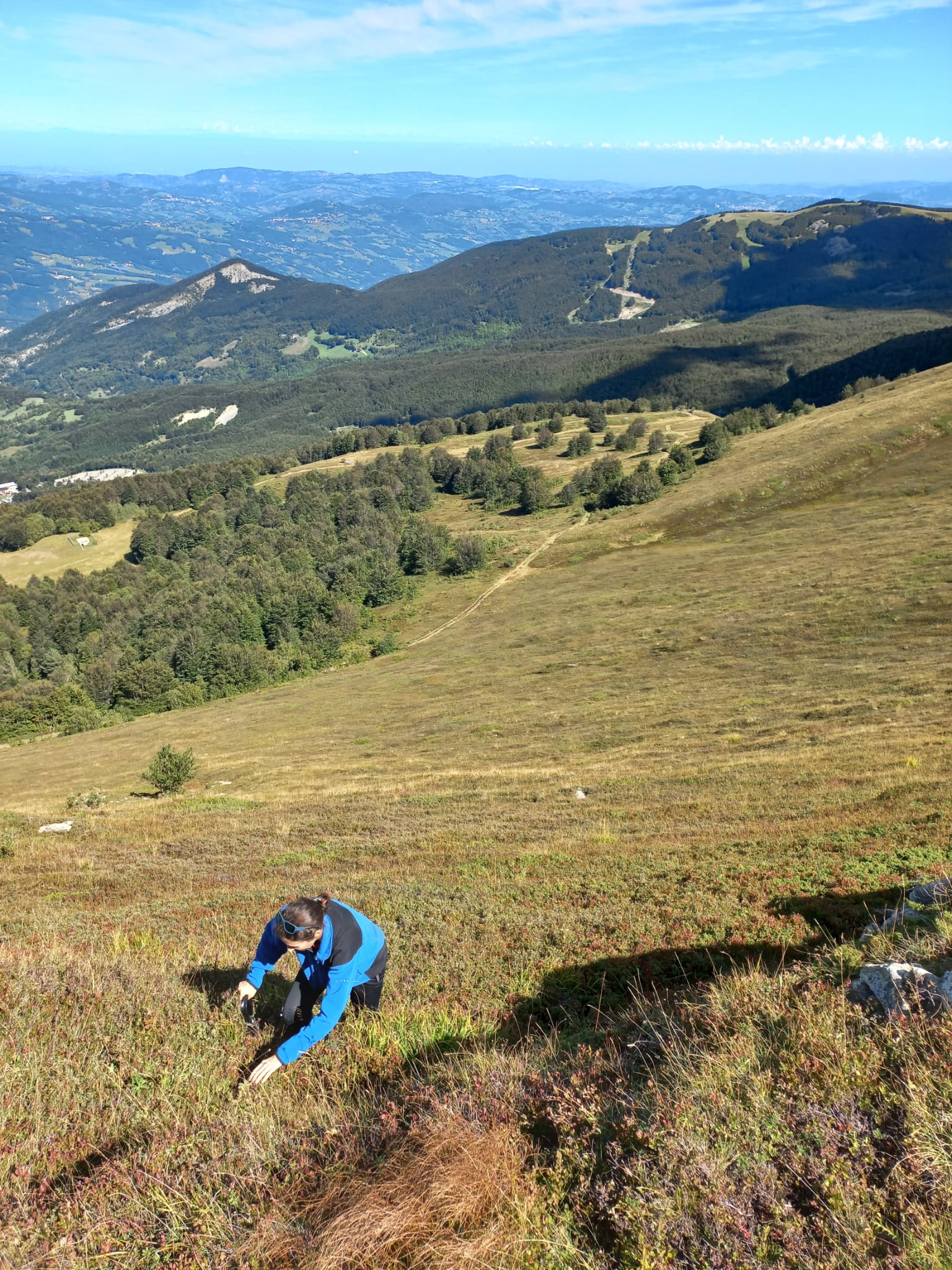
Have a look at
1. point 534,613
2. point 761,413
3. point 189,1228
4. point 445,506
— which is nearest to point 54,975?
point 189,1228

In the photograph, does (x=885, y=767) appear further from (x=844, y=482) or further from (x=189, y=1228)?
(x=844, y=482)

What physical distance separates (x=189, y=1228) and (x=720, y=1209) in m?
3.35

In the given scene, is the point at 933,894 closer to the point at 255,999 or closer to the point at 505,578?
the point at 255,999

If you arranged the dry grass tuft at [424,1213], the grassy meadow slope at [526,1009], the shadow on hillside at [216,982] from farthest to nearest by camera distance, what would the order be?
the shadow on hillside at [216,982], the grassy meadow slope at [526,1009], the dry grass tuft at [424,1213]

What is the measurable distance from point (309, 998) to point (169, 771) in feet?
89.6

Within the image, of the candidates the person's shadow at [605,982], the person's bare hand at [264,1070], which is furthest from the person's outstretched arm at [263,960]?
the person's bare hand at [264,1070]

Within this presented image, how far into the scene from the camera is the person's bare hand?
584 centimetres

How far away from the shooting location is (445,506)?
473 ft

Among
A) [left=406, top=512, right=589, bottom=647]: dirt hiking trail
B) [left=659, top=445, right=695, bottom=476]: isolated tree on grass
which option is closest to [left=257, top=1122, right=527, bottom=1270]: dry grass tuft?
[left=406, top=512, right=589, bottom=647]: dirt hiking trail

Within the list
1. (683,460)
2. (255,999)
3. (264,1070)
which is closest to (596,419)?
(683,460)

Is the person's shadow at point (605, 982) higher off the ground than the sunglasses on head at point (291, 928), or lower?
lower

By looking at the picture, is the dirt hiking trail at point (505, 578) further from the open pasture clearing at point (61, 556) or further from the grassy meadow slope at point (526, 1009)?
the open pasture clearing at point (61, 556)

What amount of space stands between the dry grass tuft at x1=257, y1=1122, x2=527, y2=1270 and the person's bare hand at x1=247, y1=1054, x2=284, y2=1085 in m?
1.34

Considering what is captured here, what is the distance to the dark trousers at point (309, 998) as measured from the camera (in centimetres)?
671
